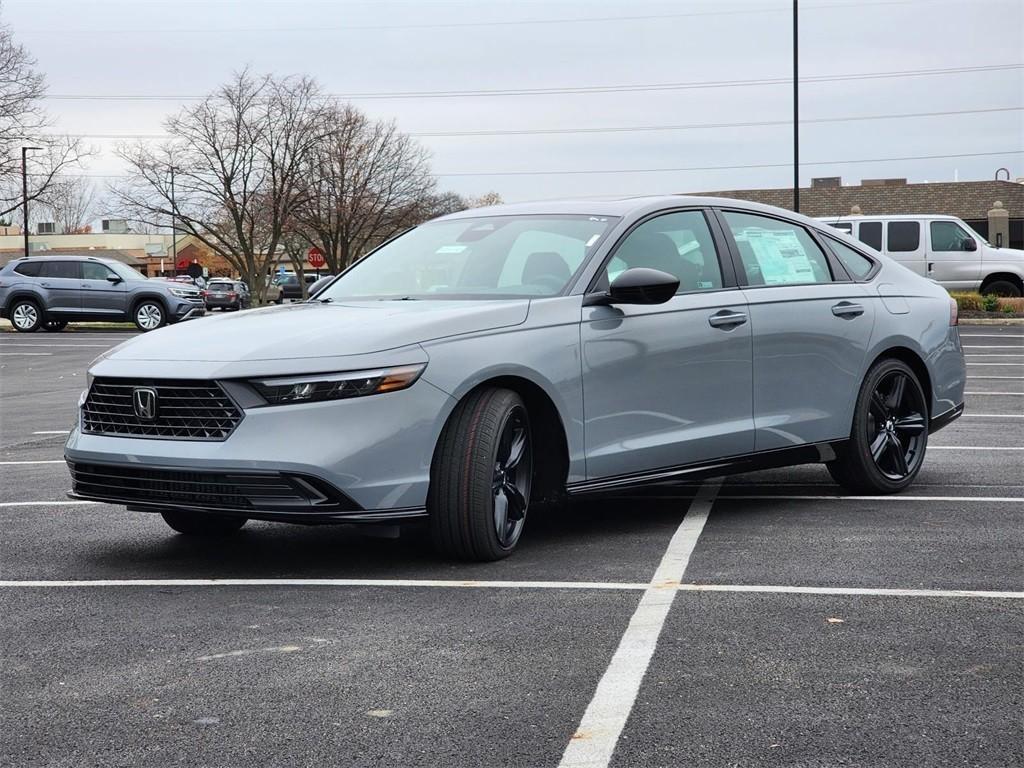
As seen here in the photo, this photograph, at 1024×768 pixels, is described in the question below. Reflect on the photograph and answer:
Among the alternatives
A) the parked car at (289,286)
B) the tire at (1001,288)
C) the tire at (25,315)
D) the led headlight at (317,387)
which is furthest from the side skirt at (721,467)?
the parked car at (289,286)

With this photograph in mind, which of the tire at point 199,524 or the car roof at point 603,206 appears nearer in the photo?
the tire at point 199,524

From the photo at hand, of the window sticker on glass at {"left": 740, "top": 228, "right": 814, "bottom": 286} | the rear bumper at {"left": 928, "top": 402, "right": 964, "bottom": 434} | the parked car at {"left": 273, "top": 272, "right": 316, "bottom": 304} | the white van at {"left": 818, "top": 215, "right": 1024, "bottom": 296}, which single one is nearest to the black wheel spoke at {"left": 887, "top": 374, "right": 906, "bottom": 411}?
the rear bumper at {"left": 928, "top": 402, "right": 964, "bottom": 434}

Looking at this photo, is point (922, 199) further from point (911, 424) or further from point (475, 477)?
point (475, 477)

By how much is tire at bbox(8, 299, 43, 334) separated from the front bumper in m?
30.1

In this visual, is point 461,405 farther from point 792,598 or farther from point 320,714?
point 320,714

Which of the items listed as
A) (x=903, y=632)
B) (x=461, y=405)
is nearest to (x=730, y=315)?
(x=461, y=405)

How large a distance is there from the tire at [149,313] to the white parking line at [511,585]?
28.6 metres

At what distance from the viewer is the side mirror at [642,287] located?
6.55 m

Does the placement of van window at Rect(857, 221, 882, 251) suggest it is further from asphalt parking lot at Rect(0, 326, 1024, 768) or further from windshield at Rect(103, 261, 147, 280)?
asphalt parking lot at Rect(0, 326, 1024, 768)

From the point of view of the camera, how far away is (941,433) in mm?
11312

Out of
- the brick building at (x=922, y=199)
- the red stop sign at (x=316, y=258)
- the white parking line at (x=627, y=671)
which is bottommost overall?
the white parking line at (x=627, y=671)

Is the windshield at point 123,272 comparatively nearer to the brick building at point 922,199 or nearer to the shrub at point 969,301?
the shrub at point 969,301

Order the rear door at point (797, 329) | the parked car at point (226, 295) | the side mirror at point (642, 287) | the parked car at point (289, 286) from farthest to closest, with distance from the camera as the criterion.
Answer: the parked car at point (289, 286), the parked car at point (226, 295), the rear door at point (797, 329), the side mirror at point (642, 287)

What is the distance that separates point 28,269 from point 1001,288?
71.1ft
